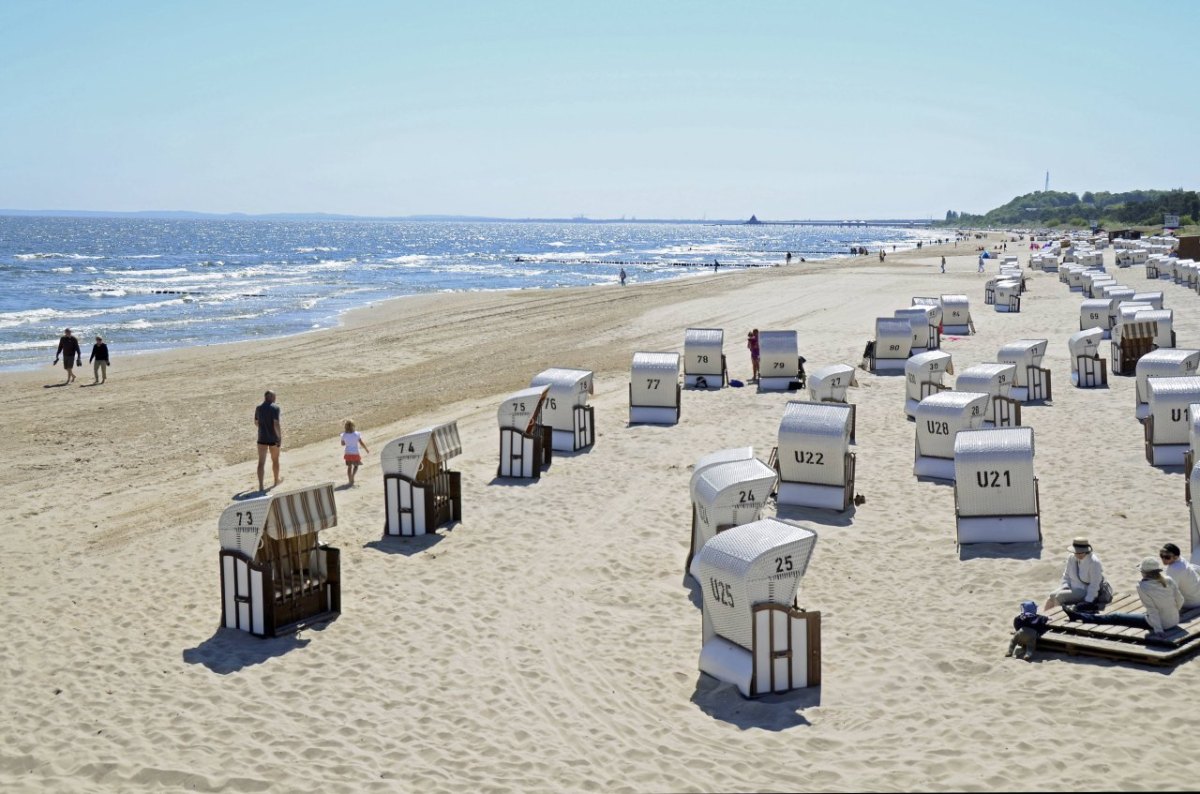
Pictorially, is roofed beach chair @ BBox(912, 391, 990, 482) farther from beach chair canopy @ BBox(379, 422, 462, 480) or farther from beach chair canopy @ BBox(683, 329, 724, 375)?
beach chair canopy @ BBox(683, 329, 724, 375)

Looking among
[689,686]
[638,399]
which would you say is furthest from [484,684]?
[638,399]

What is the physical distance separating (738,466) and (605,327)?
2941 cm

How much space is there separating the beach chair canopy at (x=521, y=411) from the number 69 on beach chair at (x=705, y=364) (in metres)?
8.15

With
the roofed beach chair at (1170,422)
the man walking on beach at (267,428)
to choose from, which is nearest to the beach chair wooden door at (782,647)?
the roofed beach chair at (1170,422)

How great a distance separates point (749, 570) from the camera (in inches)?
367

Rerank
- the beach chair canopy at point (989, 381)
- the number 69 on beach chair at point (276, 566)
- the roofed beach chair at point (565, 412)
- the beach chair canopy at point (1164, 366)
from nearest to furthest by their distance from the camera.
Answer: the number 69 on beach chair at point (276, 566), the roofed beach chair at point (565, 412), the beach chair canopy at point (1164, 366), the beach chair canopy at point (989, 381)

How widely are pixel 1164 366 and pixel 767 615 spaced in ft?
43.9

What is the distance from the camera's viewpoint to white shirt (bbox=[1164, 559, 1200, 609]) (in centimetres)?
976

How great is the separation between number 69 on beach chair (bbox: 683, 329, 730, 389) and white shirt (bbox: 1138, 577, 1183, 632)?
15.8m

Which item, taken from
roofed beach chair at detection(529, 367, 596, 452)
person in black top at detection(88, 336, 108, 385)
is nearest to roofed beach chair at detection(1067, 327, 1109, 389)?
roofed beach chair at detection(529, 367, 596, 452)

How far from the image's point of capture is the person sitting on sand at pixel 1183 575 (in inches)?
384

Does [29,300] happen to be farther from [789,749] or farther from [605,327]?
[789,749]

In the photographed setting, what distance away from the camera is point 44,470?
1883cm

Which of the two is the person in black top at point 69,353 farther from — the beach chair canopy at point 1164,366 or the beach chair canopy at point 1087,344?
the beach chair canopy at point 1164,366
